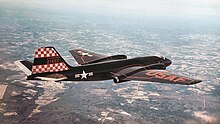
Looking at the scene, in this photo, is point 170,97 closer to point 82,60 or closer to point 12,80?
point 12,80

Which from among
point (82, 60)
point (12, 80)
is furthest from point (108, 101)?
point (82, 60)

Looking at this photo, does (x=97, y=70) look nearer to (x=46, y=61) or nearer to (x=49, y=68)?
(x=49, y=68)

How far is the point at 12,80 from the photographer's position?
101188 millimetres

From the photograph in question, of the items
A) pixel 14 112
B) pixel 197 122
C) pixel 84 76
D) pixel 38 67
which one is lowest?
pixel 197 122

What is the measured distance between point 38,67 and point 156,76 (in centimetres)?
1383

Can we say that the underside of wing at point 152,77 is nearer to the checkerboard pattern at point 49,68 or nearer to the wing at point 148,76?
the wing at point 148,76

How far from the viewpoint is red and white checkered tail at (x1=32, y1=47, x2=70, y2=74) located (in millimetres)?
26791

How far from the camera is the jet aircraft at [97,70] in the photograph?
27266 millimetres

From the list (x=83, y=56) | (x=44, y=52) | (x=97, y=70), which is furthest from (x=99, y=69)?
(x=83, y=56)

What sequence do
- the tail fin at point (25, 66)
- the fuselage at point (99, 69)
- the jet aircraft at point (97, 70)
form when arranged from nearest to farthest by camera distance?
the jet aircraft at point (97, 70) < the tail fin at point (25, 66) < the fuselage at point (99, 69)

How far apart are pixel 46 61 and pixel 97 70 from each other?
692cm

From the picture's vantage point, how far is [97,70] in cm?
3167

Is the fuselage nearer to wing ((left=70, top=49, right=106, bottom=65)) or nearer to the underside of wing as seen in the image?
the underside of wing

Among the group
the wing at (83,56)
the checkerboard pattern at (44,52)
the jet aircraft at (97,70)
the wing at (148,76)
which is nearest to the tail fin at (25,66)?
the jet aircraft at (97,70)
